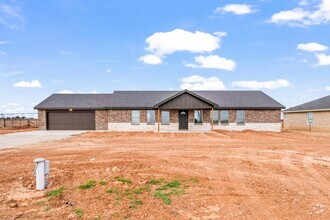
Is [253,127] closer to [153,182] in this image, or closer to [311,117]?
[311,117]

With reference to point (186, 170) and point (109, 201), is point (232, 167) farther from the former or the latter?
point (109, 201)

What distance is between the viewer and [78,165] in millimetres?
8836

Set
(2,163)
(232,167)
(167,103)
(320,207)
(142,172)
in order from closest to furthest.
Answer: (320,207), (142,172), (232,167), (2,163), (167,103)

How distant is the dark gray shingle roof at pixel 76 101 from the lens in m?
27.7

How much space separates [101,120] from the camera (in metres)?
27.6

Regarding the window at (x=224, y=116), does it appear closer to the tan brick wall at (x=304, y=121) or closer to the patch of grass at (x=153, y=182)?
the tan brick wall at (x=304, y=121)

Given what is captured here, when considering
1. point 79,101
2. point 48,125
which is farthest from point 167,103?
point 48,125

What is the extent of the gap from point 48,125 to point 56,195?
24.8 meters

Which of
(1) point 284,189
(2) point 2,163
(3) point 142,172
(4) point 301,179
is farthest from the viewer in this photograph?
(2) point 2,163

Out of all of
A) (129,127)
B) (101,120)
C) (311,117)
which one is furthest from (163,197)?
(311,117)

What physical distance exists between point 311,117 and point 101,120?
25159mm

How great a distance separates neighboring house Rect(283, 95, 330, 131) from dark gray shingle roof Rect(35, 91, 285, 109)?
556 centimetres

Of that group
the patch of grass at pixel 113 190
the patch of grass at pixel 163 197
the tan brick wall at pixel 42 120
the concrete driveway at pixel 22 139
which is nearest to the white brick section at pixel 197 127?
the concrete driveway at pixel 22 139

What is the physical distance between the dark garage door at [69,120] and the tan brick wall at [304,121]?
26.2 meters
